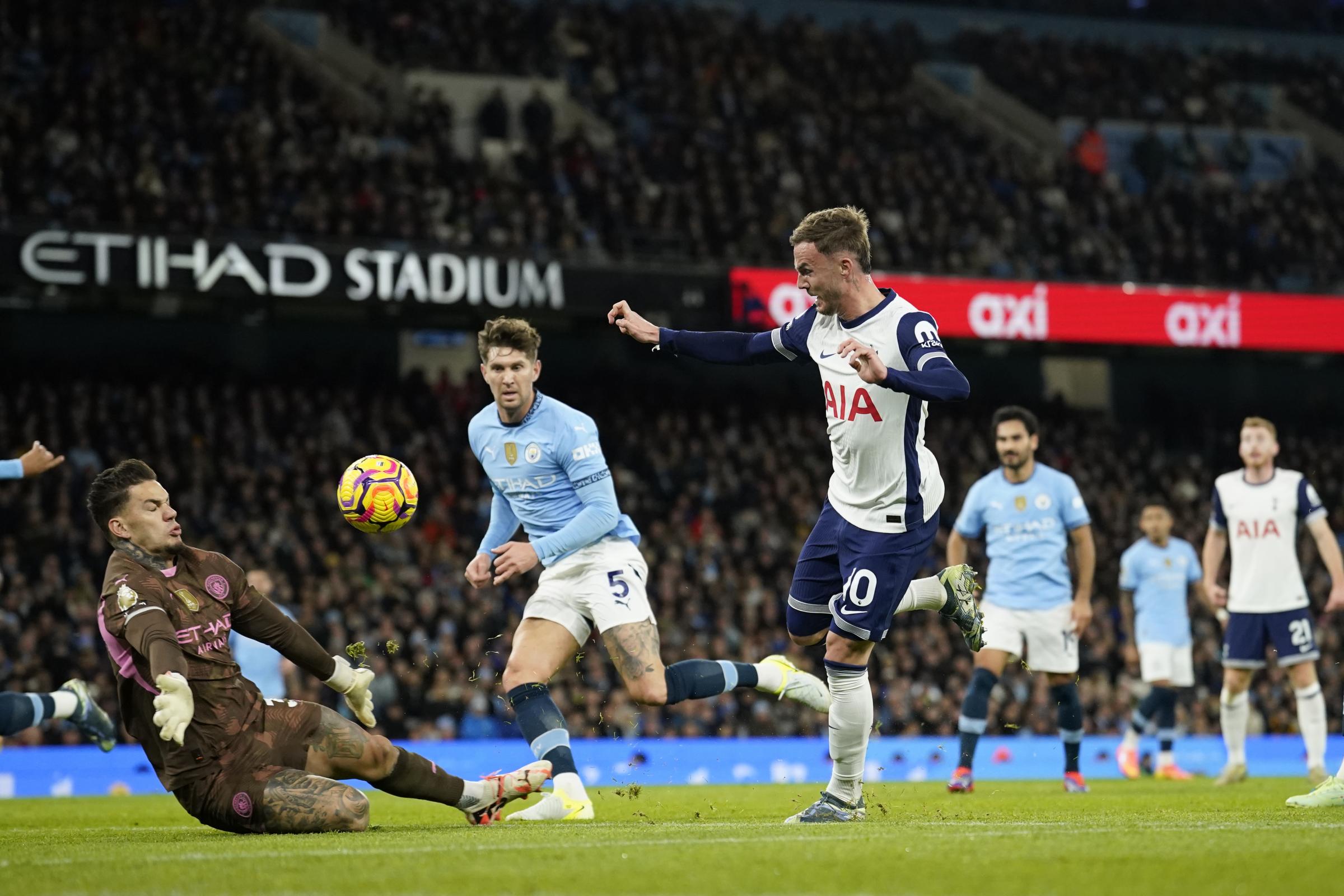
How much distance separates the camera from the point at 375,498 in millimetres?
7629

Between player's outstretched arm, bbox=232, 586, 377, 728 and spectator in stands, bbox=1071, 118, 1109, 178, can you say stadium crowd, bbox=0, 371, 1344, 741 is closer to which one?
spectator in stands, bbox=1071, 118, 1109, 178

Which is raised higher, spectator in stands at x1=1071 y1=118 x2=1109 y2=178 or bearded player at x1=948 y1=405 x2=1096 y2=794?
spectator in stands at x1=1071 y1=118 x2=1109 y2=178

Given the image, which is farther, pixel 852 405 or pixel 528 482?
pixel 528 482

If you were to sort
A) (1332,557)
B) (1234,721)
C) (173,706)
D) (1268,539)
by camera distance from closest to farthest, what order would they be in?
(173,706)
(1332,557)
(1268,539)
(1234,721)

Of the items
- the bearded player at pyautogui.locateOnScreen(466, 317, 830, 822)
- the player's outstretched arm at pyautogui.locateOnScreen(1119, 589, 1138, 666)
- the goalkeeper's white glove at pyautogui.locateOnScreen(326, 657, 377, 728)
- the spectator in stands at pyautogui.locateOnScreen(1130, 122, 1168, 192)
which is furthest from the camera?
the spectator in stands at pyautogui.locateOnScreen(1130, 122, 1168, 192)

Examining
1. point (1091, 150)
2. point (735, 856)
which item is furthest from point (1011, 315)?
point (735, 856)

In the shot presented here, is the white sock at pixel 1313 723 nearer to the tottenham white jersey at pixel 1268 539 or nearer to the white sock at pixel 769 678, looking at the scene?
the tottenham white jersey at pixel 1268 539

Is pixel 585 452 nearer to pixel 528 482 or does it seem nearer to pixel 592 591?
pixel 528 482

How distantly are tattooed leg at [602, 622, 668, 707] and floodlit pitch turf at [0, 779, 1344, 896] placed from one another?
0.60m

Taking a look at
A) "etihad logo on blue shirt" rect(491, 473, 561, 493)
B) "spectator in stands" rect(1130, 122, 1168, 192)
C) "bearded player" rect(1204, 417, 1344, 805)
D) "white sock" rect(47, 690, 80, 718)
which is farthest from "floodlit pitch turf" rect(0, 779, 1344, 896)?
"spectator in stands" rect(1130, 122, 1168, 192)

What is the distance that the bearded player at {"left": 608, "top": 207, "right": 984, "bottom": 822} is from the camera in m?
6.81

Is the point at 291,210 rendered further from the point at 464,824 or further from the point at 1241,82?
the point at 1241,82

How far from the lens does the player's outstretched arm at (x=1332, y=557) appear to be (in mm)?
9766

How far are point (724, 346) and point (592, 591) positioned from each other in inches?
54.2
